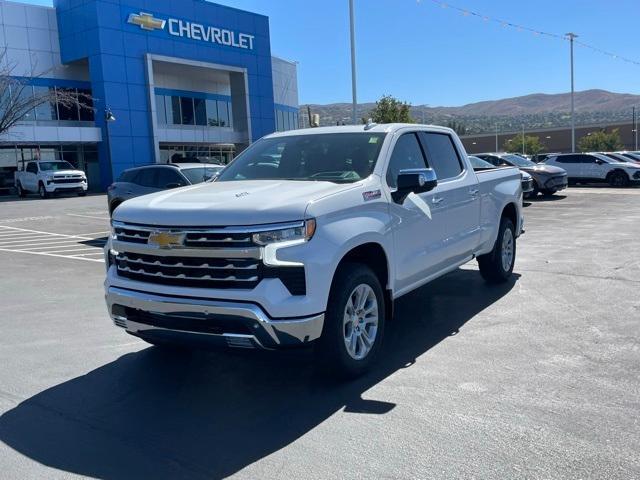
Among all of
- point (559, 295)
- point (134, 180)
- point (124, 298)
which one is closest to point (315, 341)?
point (124, 298)

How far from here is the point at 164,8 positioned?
4056 centimetres

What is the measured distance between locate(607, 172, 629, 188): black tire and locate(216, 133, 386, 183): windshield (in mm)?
26165

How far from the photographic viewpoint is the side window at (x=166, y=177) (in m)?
12.8

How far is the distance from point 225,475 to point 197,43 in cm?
4276

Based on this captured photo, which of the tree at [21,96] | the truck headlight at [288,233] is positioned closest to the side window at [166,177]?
the truck headlight at [288,233]

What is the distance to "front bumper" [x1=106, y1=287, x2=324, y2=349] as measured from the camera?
13.2ft

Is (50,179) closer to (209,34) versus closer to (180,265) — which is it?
(209,34)

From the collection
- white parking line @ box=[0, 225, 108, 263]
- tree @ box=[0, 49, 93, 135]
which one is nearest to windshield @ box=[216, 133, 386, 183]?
white parking line @ box=[0, 225, 108, 263]

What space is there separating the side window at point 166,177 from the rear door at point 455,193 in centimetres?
712

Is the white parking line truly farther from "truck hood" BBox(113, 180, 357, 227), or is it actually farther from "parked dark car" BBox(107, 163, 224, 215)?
"truck hood" BBox(113, 180, 357, 227)

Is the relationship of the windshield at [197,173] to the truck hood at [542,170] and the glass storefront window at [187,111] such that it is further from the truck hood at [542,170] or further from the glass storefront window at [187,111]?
the glass storefront window at [187,111]

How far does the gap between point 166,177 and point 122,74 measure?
28.3m

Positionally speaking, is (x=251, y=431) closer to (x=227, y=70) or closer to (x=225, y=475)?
(x=225, y=475)

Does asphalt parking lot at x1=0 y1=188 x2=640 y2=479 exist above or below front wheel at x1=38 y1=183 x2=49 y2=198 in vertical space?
below
